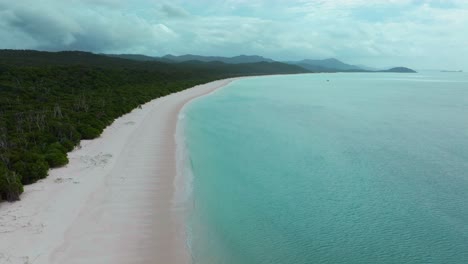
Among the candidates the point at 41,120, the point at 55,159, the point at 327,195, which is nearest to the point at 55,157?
the point at 55,159

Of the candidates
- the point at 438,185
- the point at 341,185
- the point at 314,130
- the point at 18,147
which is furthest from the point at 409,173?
the point at 18,147

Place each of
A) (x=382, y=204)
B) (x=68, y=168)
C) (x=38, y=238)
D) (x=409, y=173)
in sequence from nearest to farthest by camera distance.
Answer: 1. (x=38, y=238)
2. (x=382, y=204)
3. (x=68, y=168)
4. (x=409, y=173)

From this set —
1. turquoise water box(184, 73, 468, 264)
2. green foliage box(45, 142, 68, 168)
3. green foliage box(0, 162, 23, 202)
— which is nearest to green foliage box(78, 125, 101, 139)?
green foliage box(45, 142, 68, 168)

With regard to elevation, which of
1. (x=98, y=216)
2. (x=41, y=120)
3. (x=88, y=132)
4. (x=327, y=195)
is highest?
(x=41, y=120)

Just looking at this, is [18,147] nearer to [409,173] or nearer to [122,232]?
[122,232]

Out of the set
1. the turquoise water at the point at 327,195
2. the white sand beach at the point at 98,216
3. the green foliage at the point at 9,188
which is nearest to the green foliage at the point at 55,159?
the white sand beach at the point at 98,216

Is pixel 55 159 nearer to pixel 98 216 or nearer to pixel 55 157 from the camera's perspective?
pixel 55 157

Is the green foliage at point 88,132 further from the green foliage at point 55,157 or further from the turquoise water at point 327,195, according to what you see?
the turquoise water at point 327,195
